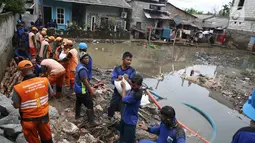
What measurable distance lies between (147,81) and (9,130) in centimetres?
688

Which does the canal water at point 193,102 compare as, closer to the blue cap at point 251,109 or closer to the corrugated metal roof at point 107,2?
the blue cap at point 251,109

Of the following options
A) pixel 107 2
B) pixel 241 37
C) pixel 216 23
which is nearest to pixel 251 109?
pixel 107 2

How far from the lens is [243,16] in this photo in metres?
26.8

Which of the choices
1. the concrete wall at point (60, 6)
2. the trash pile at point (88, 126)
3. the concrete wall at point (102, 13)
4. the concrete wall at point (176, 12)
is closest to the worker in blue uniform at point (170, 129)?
the trash pile at point (88, 126)

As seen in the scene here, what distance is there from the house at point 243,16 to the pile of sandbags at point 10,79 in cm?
2865

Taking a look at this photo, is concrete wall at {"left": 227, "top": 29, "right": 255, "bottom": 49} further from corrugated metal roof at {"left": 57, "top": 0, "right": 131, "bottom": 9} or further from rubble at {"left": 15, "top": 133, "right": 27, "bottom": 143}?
rubble at {"left": 15, "top": 133, "right": 27, "bottom": 143}

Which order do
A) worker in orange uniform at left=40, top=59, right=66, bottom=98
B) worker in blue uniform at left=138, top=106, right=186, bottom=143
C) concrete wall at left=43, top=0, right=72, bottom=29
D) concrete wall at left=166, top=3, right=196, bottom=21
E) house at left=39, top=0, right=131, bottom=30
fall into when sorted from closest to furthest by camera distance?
worker in blue uniform at left=138, top=106, right=186, bottom=143 → worker in orange uniform at left=40, top=59, right=66, bottom=98 → concrete wall at left=43, top=0, right=72, bottom=29 → house at left=39, top=0, right=131, bottom=30 → concrete wall at left=166, top=3, right=196, bottom=21

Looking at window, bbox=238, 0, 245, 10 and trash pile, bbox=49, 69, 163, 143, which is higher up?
window, bbox=238, 0, 245, 10

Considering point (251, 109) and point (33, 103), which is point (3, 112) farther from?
point (251, 109)

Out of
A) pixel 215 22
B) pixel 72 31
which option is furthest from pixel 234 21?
pixel 72 31

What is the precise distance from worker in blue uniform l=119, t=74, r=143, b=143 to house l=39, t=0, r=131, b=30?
1782cm

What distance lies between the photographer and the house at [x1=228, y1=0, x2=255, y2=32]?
2538 centimetres

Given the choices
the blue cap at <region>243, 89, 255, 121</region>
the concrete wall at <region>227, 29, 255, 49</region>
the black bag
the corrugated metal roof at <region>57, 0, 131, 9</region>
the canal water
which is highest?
the corrugated metal roof at <region>57, 0, 131, 9</region>

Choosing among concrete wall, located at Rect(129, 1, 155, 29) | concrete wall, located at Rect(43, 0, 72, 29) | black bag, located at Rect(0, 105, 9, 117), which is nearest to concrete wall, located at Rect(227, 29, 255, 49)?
concrete wall, located at Rect(129, 1, 155, 29)
